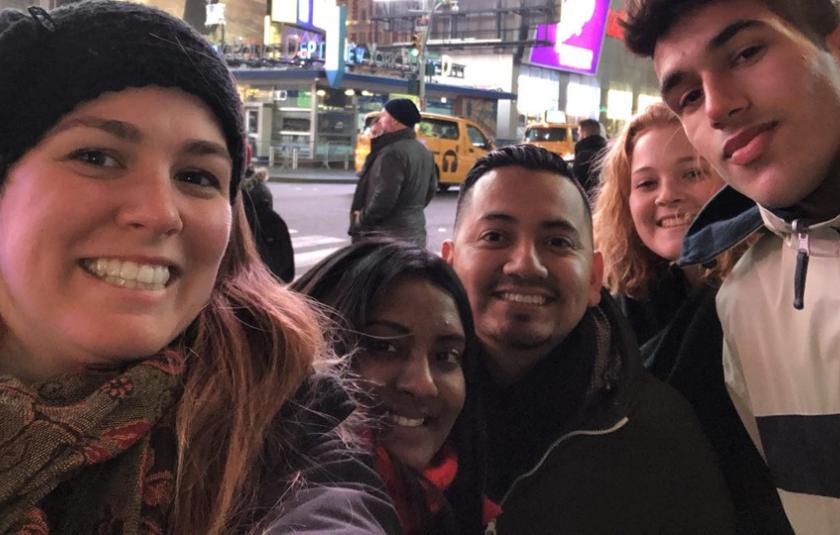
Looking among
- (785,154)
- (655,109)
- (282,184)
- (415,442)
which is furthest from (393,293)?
(282,184)

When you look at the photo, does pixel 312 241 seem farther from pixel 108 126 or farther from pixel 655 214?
pixel 108 126

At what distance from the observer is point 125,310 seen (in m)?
1.12

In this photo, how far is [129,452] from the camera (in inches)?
44.8

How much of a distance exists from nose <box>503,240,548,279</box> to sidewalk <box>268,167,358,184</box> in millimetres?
16855

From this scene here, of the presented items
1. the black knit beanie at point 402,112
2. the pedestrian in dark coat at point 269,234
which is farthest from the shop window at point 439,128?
the pedestrian in dark coat at point 269,234

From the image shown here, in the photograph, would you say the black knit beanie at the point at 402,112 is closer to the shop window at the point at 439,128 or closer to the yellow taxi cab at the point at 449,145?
the yellow taxi cab at the point at 449,145

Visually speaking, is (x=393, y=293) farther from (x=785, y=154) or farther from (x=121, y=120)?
(x=785, y=154)

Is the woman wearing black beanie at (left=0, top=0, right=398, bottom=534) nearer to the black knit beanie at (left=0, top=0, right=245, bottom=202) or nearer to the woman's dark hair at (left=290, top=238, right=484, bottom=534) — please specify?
the black knit beanie at (left=0, top=0, right=245, bottom=202)

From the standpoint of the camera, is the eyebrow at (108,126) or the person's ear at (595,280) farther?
the person's ear at (595,280)

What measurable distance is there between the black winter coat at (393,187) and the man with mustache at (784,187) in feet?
12.6

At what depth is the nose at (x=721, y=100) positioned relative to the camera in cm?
153

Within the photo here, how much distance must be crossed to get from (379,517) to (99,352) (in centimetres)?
53

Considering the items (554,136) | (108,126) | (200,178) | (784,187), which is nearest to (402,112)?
(784,187)

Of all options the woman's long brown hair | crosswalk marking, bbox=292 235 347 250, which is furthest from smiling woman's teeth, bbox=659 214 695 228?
crosswalk marking, bbox=292 235 347 250
